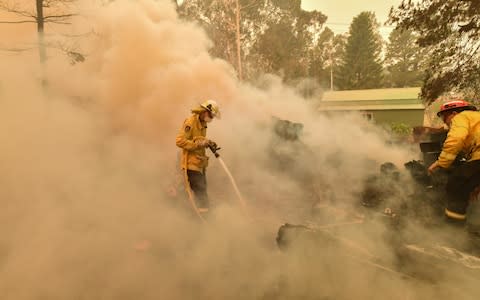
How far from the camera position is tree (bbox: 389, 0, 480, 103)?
7.16m

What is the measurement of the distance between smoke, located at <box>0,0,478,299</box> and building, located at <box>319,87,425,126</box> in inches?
504

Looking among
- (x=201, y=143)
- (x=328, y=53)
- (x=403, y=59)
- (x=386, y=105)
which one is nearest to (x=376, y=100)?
(x=386, y=105)

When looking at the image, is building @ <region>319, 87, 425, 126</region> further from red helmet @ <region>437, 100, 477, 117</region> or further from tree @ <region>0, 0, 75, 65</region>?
red helmet @ <region>437, 100, 477, 117</region>

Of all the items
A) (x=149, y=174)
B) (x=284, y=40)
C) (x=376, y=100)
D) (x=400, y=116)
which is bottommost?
(x=149, y=174)

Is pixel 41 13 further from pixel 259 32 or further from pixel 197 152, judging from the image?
pixel 259 32

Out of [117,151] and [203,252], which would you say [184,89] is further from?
[203,252]

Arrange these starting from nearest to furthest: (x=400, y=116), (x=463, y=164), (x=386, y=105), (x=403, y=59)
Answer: (x=463, y=164), (x=400, y=116), (x=386, y=105), (x=403, y=59)

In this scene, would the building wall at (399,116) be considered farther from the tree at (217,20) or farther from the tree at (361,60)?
the tree at (361,60)

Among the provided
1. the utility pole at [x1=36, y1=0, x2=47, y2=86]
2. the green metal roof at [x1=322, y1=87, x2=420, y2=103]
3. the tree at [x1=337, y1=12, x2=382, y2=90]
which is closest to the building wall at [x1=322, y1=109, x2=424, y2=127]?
the green metal roof at [x1=322, y1=87, x2=420, y2=103]

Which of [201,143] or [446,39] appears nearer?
[201,143]

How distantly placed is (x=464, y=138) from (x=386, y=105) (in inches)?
774

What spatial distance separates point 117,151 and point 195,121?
131 inches

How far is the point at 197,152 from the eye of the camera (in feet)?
16.2

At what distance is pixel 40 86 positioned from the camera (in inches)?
317
